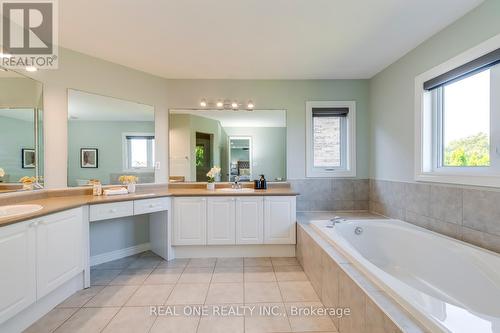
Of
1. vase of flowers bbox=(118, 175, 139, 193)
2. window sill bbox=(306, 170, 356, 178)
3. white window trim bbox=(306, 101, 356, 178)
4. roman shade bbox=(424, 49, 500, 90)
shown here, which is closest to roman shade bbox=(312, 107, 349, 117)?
white window trim bbox=(306, 101, 356, 178)

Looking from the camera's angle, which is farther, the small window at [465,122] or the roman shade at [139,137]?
the roman shade at [139,137]

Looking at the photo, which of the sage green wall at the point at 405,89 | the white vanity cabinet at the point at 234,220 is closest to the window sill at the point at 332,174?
the sage green wall at the point at 405,89

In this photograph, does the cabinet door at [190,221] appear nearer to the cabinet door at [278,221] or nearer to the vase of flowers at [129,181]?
the vase of flowers at [129,181]

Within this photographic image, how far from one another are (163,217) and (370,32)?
2.93m

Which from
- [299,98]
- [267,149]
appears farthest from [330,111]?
[267,149]

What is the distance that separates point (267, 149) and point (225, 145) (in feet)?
1.95

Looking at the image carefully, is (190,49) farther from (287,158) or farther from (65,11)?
(287,158)

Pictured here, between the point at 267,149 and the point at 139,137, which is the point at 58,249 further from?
the point at 267,149

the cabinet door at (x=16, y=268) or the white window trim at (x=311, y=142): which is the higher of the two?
the white window trim at (x=311, y=142)

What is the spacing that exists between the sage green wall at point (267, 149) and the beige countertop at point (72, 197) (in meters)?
0.26

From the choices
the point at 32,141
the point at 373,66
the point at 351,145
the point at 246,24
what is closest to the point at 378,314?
the point at 246,24

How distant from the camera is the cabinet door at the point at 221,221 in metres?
2.88

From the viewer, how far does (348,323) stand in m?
1.46

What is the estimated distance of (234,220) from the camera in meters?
2.89
